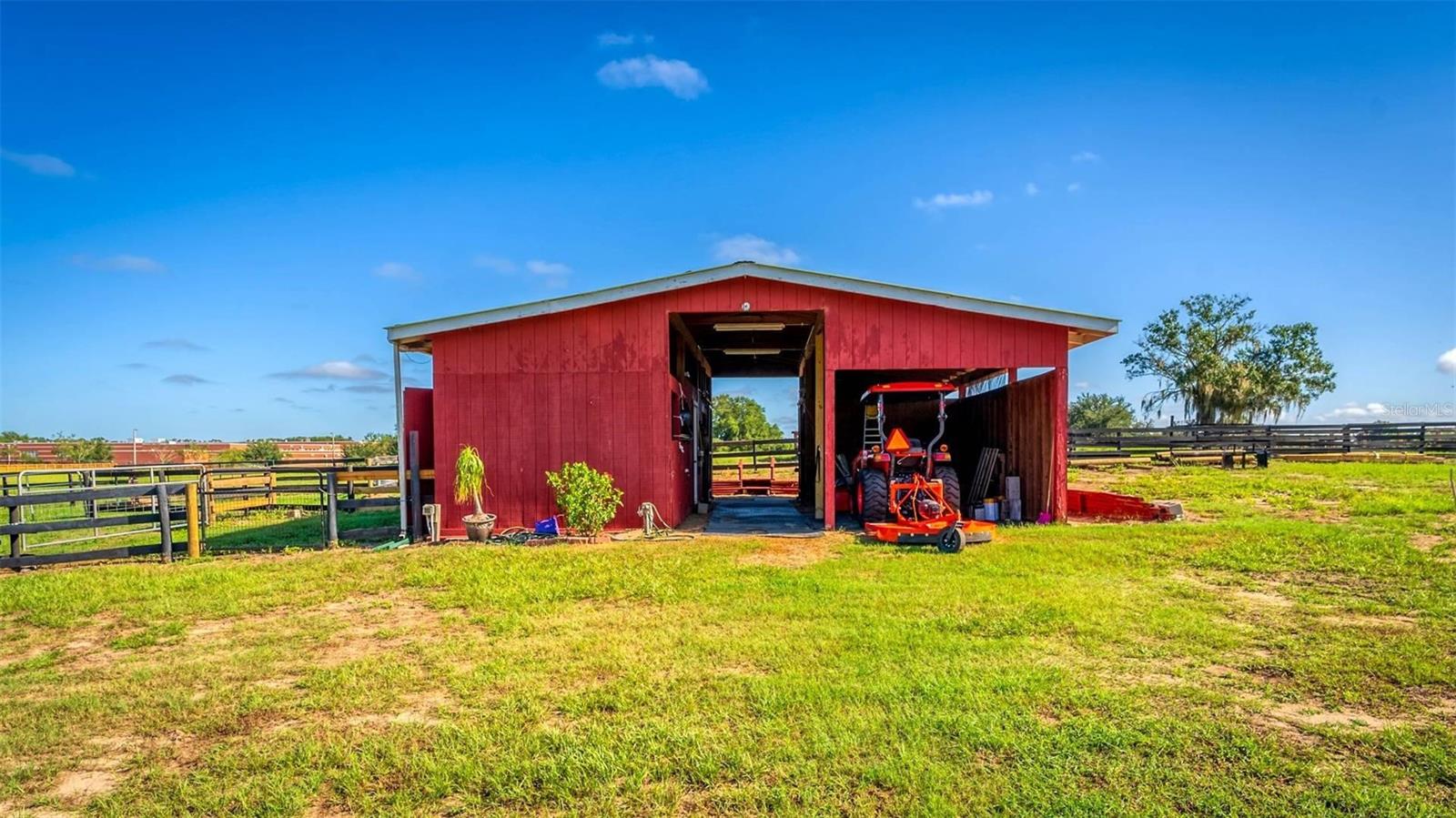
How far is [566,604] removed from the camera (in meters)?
6.17

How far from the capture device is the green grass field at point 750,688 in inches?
117

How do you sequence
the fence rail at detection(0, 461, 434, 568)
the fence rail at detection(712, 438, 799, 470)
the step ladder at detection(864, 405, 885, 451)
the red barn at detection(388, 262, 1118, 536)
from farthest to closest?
the fence rail at detection(712, 438, 799, 470) < the step ladder at detection(864, 405, 885, 451) < the red barn at detection(388, 262, 1118, 536) < the fence rail at detection(0, 461, 434, 568)

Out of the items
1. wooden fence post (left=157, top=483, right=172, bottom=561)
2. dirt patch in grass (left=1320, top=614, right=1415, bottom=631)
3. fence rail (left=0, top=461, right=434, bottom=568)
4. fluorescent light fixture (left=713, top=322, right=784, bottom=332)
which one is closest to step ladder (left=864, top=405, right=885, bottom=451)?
fluorescent light fixture (left=713, top=322, right=784, bottom=332)

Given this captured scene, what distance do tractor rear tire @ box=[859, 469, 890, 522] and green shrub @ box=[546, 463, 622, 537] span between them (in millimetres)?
3452

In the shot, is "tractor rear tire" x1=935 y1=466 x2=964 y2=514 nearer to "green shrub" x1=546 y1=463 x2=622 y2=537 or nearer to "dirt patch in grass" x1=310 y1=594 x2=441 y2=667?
"green shrub" x1=546 y1=463 x2=622 y2=537

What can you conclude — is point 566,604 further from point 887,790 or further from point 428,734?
point 887,790

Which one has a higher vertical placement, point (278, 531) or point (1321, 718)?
point (1321, 718)

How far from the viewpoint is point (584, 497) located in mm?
9797

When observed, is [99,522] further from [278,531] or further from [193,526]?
[278,531]

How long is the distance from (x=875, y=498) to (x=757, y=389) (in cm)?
1344

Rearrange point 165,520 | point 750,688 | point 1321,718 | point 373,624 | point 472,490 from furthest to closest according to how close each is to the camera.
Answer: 1. point 472,490
2. point 165,520
3. point 373,624
4. point 750,688
5. point 1321,718

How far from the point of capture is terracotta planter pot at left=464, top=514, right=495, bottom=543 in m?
9.82

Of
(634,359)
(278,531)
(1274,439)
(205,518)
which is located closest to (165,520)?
(205,518)

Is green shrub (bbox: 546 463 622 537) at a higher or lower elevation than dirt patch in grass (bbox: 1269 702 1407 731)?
higher
